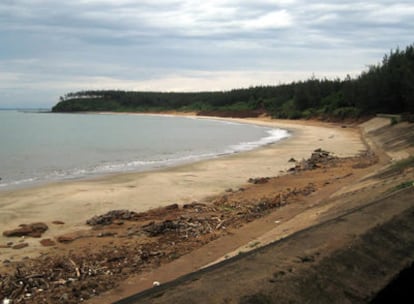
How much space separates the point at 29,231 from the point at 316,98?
72.4m

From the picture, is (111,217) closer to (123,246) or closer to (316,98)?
(123,246)

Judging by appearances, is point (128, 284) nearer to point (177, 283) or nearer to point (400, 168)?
point (177, 283)

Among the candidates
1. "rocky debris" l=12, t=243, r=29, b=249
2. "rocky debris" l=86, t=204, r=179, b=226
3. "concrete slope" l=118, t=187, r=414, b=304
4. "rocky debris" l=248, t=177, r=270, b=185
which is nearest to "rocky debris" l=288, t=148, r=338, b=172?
"rocky debris" l=248, t=177, r=270, b=185

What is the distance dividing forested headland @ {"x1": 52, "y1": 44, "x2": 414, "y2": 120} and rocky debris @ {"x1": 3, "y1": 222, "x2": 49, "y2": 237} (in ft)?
86.0

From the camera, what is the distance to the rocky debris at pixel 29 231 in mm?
10008

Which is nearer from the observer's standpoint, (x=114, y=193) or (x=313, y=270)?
(x=313, y=270)

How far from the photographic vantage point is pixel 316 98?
78812 mm

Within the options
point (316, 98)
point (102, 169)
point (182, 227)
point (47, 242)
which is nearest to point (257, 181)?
point (182, 227)

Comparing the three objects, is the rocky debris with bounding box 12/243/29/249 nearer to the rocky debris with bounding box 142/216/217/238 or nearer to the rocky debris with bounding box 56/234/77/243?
the rocky debris with bounding box 56/234/77/243

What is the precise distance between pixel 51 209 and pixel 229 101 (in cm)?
11596

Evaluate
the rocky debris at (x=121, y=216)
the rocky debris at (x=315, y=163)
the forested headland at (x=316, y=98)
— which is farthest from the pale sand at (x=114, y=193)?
the forested headland at (x=316, y=98)

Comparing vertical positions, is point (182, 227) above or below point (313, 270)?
below

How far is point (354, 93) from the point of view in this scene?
5906 cm

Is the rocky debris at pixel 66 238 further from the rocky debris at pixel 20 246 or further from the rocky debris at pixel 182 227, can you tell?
the rocky debris at pixel 182 227
